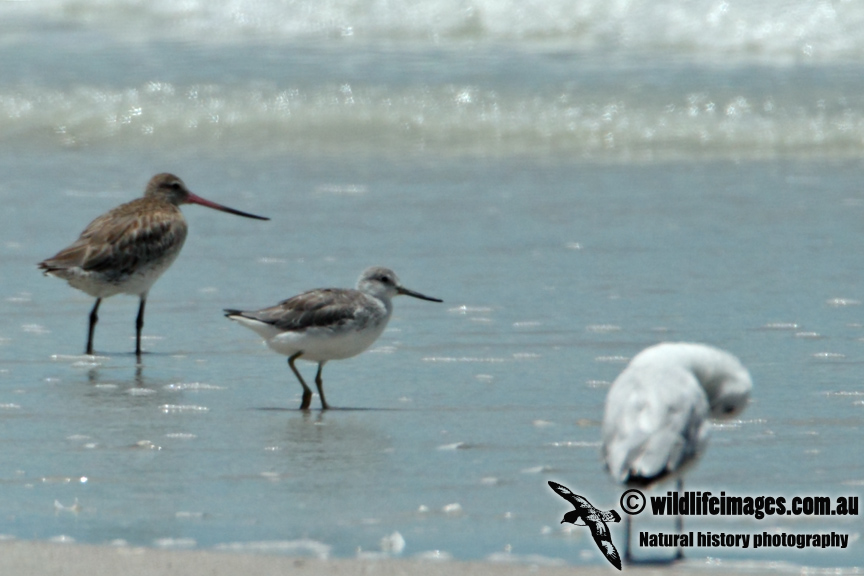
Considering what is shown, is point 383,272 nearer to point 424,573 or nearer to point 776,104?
point 424,573

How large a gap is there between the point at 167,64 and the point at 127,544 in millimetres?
11446

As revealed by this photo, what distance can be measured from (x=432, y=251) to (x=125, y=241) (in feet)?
6.33

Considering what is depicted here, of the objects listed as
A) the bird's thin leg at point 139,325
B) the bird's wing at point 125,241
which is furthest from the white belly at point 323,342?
the bird's wing at point 125,241

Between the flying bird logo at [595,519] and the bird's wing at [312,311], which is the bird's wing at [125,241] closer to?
the bird's wing at [312,311]

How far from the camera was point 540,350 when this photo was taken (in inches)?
240

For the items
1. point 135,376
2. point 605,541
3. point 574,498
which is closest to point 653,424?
point 605,541

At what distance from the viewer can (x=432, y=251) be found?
8023mm

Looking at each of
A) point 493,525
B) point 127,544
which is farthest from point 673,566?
point 127,544

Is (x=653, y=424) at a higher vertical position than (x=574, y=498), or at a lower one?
higher

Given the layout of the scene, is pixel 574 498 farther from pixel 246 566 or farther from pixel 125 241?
pixel 125 241

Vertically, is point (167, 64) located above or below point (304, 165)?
above

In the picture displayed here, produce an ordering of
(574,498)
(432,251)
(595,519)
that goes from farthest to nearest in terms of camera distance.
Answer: (432,251), (574,498), (595,519)

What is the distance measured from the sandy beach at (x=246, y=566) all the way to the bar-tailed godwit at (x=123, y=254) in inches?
113

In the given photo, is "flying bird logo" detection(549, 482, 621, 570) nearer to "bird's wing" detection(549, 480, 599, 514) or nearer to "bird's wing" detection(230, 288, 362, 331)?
"bird's wing" detection(549, 480, 599, 514)
